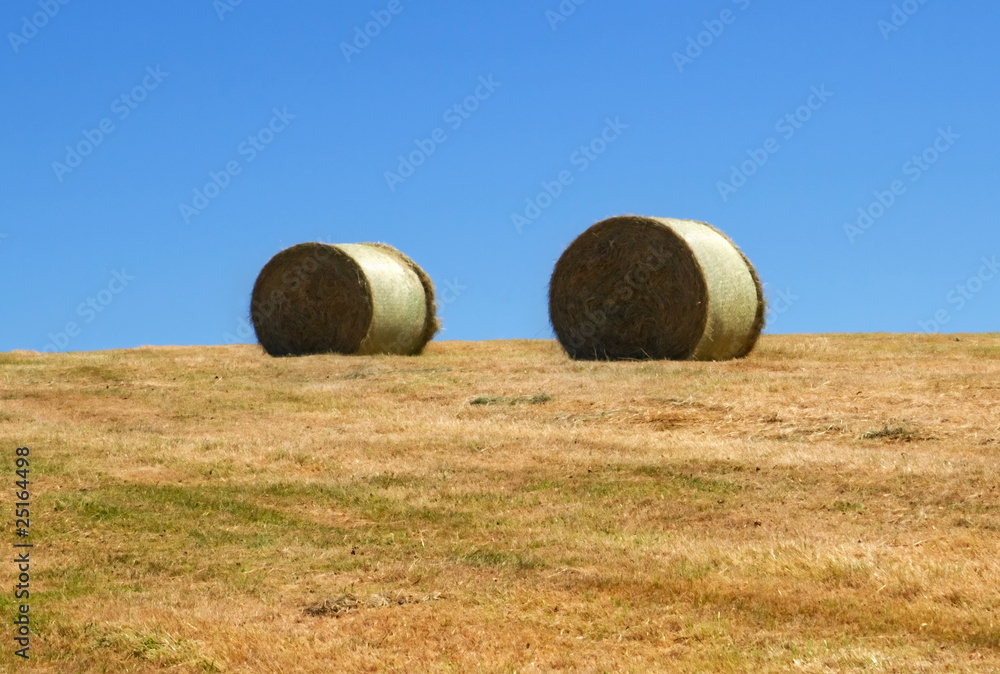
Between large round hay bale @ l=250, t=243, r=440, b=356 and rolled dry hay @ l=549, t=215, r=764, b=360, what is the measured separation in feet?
12.4

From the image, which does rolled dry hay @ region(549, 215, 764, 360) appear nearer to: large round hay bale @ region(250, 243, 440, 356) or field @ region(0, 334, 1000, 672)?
field @ region(0, 334, 1000, 672)

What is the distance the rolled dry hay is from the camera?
2302cm

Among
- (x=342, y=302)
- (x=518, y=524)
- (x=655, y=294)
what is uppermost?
(x=342, y=302)

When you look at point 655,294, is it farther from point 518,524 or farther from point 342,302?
point 518,524

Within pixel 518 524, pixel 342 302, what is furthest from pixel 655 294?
pixel 518 524

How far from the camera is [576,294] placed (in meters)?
25.2

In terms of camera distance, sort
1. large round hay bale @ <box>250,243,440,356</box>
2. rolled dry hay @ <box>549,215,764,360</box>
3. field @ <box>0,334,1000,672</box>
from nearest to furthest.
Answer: field @ <box>0,334,1000,672</box>, rolled dry hay @ <box>549,215,764,360</box>, large round hay bale @ <box>250,243,440,356</box>

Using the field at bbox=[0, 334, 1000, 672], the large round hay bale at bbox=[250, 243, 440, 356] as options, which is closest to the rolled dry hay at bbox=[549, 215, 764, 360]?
the field at bbox=[0, 334, 1000, 672]

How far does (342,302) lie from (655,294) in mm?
7392

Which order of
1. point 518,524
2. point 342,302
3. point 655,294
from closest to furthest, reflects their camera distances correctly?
point 518,524 → point 655,294 → point 342,302

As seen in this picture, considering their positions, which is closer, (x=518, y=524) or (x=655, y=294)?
(x=518, y=524)

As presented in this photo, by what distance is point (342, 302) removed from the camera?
26.9m

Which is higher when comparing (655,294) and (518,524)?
(655,294)

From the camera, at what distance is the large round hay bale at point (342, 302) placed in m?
26.6
